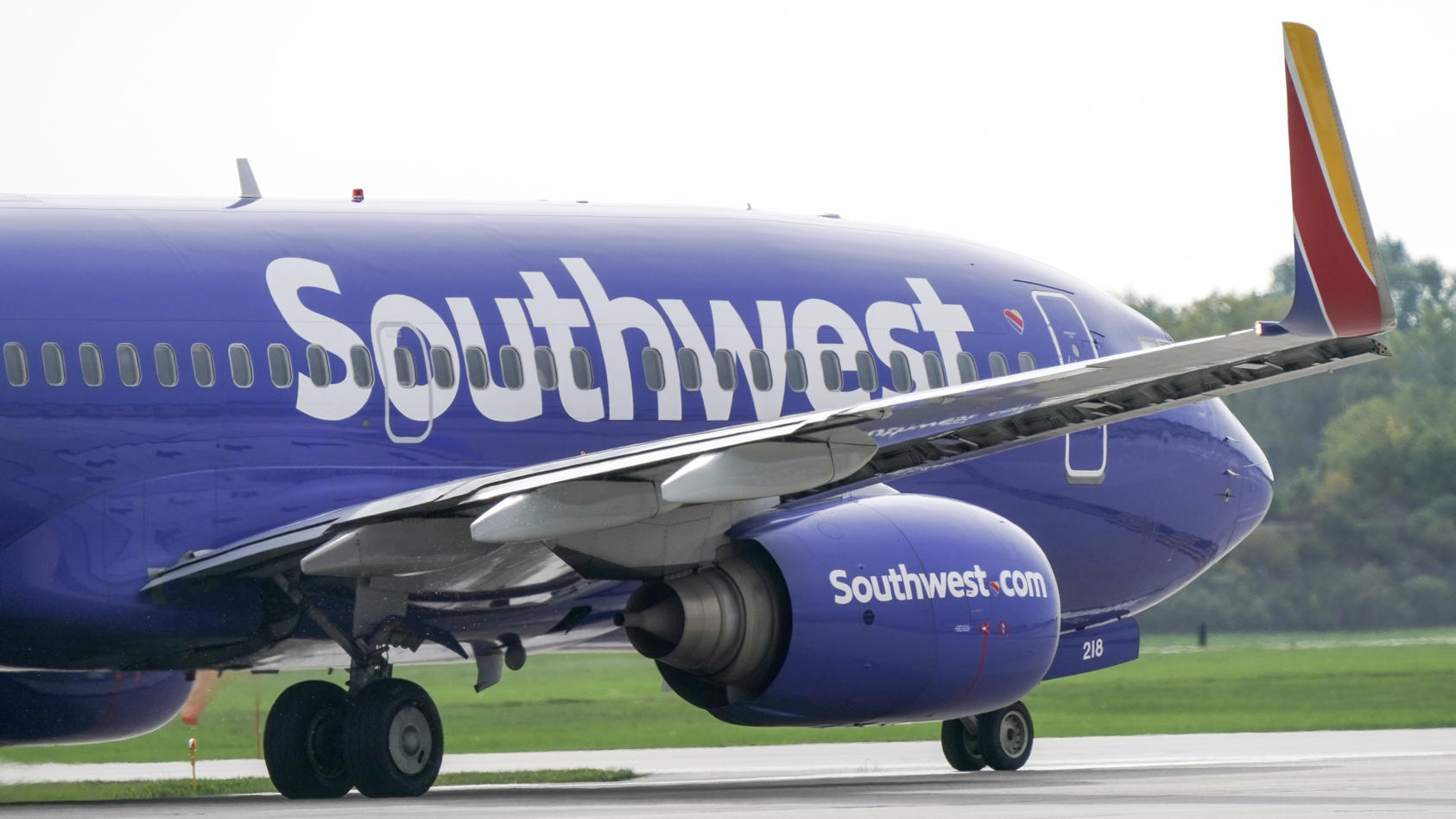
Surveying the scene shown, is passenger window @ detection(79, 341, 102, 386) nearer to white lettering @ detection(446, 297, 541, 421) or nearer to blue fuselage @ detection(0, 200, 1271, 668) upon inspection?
blue fuselage @ detection(0, 200, 1271, 668)

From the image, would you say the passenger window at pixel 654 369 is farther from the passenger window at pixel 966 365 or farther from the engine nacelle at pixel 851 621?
the passenger window at pixel 966 365

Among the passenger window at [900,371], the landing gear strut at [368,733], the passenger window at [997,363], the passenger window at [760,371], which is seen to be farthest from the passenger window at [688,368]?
the passenger window at [997,363]

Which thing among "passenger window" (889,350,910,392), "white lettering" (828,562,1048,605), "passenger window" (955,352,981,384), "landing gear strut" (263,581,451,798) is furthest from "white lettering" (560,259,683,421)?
"white lettering" (828,562,1048,605)

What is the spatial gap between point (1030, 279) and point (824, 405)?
247 cm

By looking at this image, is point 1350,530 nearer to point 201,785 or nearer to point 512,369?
point 201,785

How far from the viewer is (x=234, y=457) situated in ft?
48.8

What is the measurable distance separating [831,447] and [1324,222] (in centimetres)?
271

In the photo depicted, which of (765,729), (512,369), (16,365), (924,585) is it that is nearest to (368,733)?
(512,369)

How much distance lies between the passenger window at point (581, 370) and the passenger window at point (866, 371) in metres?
2.10

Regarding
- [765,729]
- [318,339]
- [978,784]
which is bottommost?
[765,729]

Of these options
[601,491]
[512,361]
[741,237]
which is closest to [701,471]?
[601,491]

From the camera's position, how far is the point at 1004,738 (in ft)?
60.7

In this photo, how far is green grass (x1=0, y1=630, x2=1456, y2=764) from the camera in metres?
25.0

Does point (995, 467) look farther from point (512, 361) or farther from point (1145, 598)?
point (512, 361)
